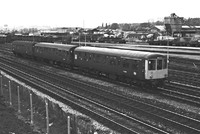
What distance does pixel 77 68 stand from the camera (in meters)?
→ 31.1

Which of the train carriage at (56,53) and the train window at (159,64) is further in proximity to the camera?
the train carriage at (56,53)

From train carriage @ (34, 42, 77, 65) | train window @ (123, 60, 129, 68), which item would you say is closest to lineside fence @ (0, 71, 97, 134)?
train window @ (123, 60, 129, 68)

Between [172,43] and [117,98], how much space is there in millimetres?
38920

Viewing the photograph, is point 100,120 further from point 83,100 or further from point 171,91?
point 171,91

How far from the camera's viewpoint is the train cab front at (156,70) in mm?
20453

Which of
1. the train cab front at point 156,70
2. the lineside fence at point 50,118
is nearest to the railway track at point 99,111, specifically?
the lineside fence at point 50,118

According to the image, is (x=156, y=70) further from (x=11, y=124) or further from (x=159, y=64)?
(x=11, y=124)

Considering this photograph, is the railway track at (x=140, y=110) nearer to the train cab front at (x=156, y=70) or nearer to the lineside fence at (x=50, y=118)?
the lineside fence at (x=50, y=118)

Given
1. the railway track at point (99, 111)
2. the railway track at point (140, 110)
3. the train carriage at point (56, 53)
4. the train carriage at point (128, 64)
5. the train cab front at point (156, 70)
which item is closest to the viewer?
the railway track at point (99, 111)

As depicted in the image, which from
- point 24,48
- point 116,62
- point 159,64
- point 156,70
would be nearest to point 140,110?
point 156,70

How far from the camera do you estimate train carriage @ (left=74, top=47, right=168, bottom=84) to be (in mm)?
20562

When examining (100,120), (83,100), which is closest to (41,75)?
(83,100)

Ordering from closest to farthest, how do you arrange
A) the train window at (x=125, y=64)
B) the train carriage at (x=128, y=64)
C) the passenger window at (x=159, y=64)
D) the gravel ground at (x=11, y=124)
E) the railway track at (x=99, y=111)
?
1. the gravel ground at (x=11, y=124)
2. the railway track at (x=99, y=111)
3. the train carriage at (x=128, y=64)
4. the passenger window at (x=159, y=64)
5. the train window at (x=125, y=64)

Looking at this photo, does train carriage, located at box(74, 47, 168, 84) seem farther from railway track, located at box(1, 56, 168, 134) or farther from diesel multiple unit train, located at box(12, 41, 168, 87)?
railway track, located at box(1, 56, 168, 134)
